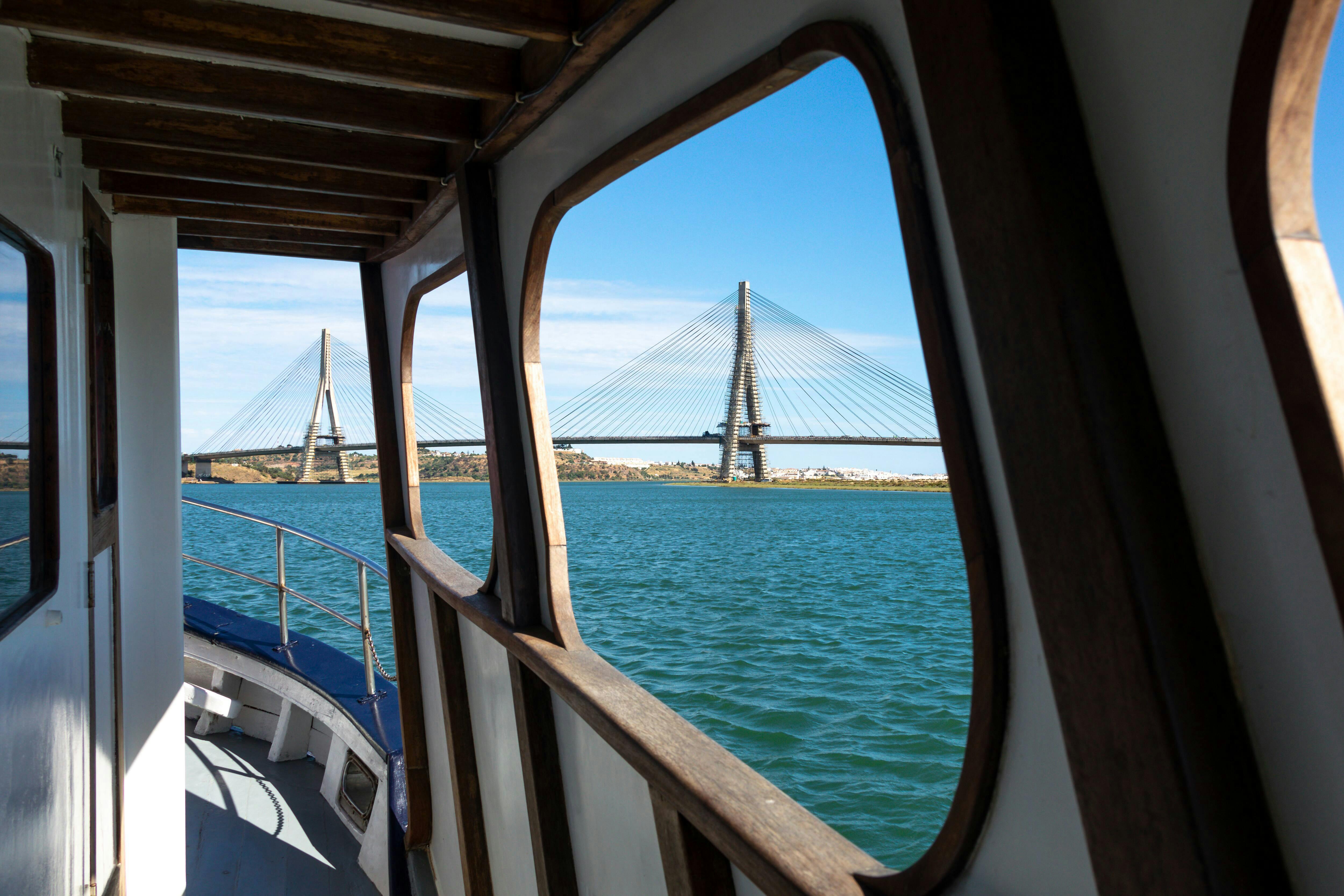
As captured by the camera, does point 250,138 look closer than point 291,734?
Yes

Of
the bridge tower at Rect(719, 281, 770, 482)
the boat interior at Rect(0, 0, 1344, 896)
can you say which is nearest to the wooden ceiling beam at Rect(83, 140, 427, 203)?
the boat interior at Rect(0, 0, 1344, 896)

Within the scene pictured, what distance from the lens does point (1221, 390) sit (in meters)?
0.42

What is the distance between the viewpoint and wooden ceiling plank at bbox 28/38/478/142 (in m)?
1.23

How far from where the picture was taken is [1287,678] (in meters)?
0.40

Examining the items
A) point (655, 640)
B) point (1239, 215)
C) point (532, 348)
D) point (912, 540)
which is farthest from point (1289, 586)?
point (912, 540)

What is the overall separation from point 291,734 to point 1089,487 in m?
3.20

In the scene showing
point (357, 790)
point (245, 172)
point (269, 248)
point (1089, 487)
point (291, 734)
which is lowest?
point (357, 790)

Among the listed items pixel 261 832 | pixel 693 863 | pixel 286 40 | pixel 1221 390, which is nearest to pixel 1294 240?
pixel 1221 390

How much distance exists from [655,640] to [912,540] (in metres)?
11.1

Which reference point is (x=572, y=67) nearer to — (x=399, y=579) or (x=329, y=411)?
(x=399, y=579)

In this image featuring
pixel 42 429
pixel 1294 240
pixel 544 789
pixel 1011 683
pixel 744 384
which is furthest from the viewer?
pixel 744 384

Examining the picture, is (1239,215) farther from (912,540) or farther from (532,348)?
(912,540)

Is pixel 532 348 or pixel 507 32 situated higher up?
pixel 507 32

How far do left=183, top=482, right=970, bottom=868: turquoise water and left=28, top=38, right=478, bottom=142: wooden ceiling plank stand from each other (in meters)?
1.38
